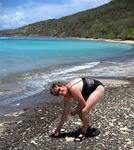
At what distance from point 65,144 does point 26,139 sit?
1.22 m

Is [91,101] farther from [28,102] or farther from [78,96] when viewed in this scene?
[28,102]

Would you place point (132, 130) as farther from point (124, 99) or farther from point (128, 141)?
point (124, 99)

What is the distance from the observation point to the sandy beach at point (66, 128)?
10242mm

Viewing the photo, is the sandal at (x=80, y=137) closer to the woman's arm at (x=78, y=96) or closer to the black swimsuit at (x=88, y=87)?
the woman's arm at (x=78, y=96)

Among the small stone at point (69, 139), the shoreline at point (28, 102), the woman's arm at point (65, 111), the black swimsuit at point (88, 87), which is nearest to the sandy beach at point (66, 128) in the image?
the small stone at point (69, 139)

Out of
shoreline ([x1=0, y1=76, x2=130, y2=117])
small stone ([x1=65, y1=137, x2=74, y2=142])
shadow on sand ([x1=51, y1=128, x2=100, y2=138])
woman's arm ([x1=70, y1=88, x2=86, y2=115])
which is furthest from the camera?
A: shoreline ([x1=0, y1=76, x2=130, y2=117])

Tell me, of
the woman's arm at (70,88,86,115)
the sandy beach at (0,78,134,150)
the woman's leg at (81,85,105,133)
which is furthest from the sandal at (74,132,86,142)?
the woman's arm at (70,88,86,115)

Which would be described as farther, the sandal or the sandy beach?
the sandal

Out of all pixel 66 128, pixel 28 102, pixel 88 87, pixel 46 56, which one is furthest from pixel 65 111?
pixel 46 56

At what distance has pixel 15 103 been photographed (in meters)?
17.2

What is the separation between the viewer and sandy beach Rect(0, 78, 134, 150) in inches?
403

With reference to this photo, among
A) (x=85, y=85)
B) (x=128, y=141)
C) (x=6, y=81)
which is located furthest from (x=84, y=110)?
(x=6, y=81)

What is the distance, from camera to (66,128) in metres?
11.4

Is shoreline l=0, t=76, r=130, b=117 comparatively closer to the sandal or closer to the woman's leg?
the sandal
